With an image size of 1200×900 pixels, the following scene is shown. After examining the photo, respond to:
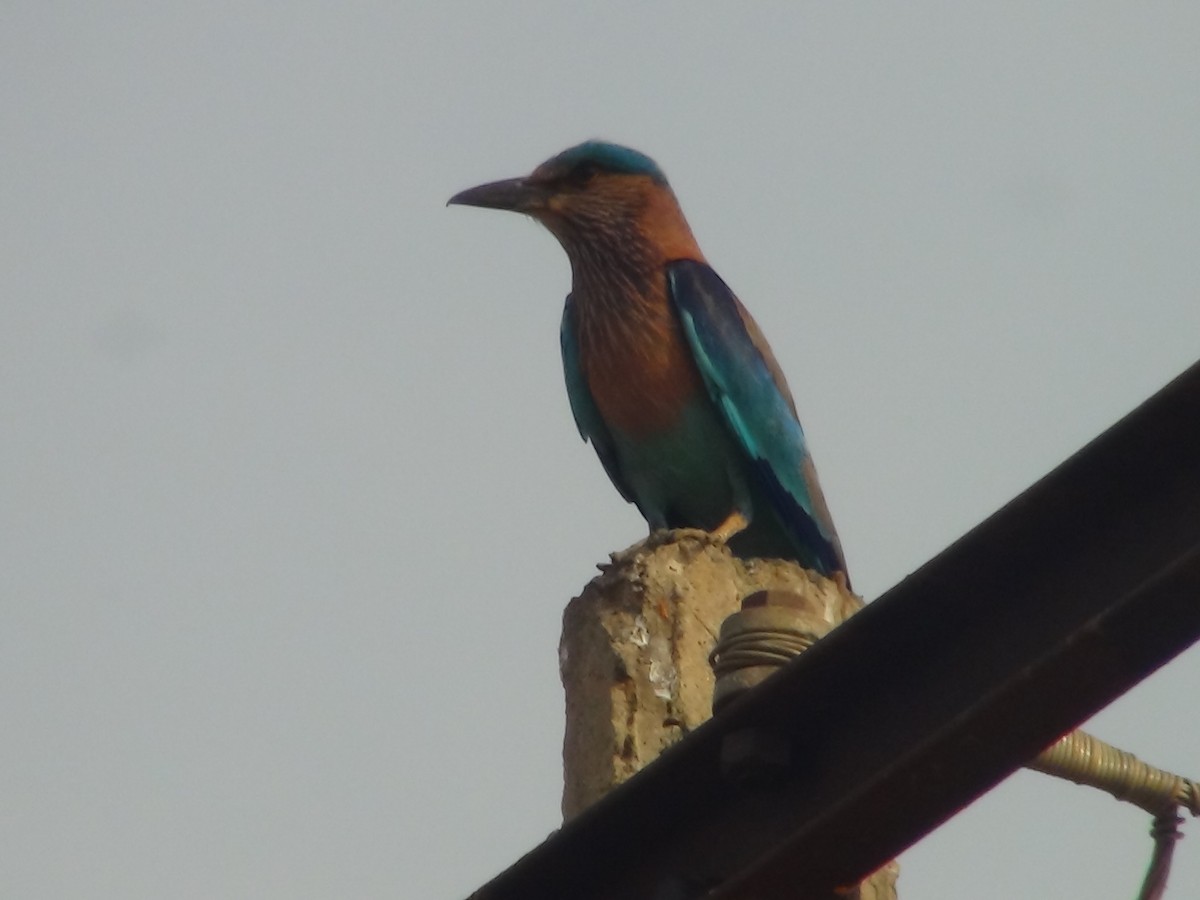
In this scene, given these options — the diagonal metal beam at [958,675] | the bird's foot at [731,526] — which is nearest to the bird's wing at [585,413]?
the bird's foot at [731,526]

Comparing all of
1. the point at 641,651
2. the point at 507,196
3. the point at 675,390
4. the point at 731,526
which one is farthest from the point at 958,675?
the point at 507,196

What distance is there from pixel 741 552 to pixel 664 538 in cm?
220

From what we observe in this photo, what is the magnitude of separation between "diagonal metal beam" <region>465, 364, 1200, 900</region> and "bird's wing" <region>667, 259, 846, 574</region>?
4026mm

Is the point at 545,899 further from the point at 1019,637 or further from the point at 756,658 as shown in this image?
the point at 1019,637

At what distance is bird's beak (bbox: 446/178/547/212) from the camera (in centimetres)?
765

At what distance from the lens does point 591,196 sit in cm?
779

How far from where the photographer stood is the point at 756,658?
11.9ft

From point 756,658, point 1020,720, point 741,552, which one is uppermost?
point 741,552

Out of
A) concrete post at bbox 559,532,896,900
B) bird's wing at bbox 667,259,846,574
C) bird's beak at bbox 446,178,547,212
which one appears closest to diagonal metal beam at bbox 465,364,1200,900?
concrete post at bbox 559,532,896,900

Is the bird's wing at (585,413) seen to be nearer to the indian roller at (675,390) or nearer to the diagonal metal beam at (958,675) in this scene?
the indian roller at (675,390)

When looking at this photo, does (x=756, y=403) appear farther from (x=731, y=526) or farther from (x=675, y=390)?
(x=731, y=526)

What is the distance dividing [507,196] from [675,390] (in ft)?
3.59

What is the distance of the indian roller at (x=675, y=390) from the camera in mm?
7066

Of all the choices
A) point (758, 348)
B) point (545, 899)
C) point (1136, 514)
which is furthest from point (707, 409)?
point (1136, 514)
